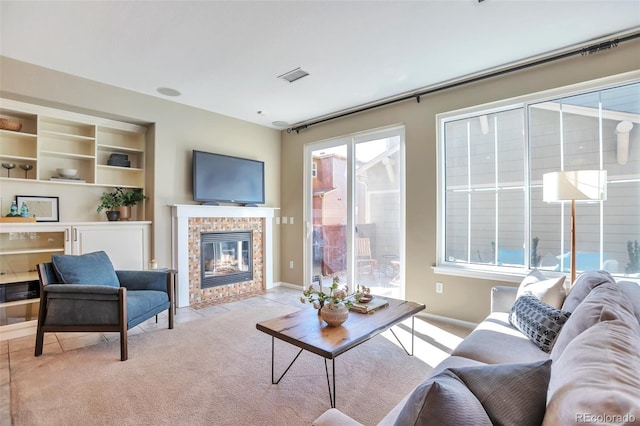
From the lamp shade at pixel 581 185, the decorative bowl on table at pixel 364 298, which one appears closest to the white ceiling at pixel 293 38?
the lamp shade at pixel 581 185

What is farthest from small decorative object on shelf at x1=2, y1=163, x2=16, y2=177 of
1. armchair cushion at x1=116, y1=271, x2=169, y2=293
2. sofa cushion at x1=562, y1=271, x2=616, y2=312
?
sofa cushion at x1=562, y1=271, x2=616, y2=312

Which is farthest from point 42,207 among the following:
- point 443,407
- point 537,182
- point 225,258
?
point 537,182

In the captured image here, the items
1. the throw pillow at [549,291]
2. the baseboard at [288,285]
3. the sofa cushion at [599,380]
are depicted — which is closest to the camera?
the sofa cushion at [599,380]

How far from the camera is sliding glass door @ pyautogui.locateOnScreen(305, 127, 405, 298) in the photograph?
415 centimetres

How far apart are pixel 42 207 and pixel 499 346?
4561 mm

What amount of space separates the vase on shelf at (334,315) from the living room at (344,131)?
1881 millimetres

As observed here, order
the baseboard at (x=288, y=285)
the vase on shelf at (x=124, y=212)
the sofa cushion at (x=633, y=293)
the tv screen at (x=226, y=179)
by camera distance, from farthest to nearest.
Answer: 1. the baseboard at (x=288, y=285)
2. the tv screen at (x=226, y=179)
3. the vase on shelf at (x=124, y=212)
4. the sofa cushion at (x=633, y=293)

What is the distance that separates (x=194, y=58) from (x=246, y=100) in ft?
3.73

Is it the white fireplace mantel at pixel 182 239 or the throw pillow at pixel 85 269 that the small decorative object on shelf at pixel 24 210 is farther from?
the white fireplace mantel at pixel 182 239

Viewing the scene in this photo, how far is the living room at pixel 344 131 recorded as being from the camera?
308cm

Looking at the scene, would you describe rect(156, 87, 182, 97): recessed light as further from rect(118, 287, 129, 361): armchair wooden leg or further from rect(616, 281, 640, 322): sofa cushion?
rect(616, 281, 640, 322): sofa cushion

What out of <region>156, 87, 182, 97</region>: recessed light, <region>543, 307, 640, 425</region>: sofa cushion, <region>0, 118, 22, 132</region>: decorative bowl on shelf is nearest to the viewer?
<region>543, 307, 640, 425</region>: sofa cushion

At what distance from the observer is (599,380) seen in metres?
0.77

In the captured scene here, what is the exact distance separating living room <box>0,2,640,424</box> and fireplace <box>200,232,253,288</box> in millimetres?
528
